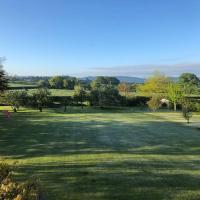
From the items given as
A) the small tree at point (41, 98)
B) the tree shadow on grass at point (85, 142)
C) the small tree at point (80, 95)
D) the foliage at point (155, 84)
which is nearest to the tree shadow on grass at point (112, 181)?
the tree shadow on grass at point (85, 142)

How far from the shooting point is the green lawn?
12.3 meters

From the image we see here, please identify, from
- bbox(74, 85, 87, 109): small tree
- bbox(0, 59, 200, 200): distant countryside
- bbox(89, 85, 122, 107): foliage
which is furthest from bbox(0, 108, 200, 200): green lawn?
bbox(89, 85, 122, 107): foliage

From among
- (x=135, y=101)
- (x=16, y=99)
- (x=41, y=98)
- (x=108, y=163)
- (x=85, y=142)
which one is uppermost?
(x=16, y=99)

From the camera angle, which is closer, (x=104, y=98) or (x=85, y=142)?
(x=85, y=142)

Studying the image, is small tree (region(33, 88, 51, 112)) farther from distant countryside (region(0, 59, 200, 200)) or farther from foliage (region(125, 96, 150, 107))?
distant countryside (region(0, 59, 200, 200))

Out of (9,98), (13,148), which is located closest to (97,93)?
(9,98)

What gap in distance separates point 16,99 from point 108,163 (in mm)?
42802

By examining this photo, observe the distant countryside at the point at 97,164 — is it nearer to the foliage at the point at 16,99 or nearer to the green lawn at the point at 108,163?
the green lawn at the point at 108,163

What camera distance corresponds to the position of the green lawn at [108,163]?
40.3 ft

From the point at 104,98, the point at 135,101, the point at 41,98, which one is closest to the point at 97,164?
the point at 41,98

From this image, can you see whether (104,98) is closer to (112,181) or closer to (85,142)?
(85,142)

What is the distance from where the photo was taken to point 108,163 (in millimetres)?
16906

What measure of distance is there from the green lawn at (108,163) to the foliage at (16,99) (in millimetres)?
27341

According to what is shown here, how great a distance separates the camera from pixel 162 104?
76.4 m
